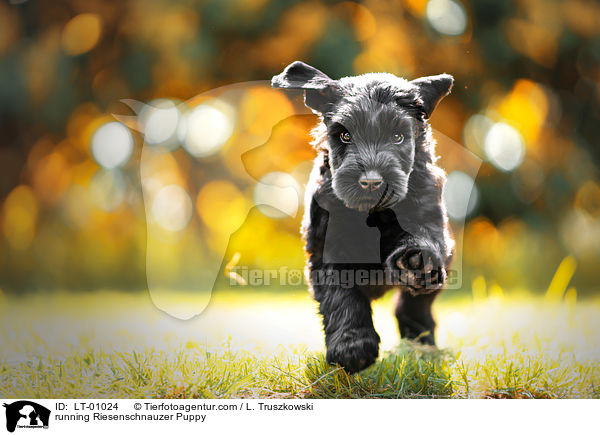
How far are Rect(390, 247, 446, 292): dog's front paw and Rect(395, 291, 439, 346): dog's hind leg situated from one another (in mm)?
868

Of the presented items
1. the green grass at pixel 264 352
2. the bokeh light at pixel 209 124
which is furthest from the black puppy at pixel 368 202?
the bokeh light at pixel 209 124

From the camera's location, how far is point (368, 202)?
2689mm

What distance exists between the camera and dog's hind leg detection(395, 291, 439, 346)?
3.48m

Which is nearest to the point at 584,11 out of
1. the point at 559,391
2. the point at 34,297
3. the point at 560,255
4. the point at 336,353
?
the point at 560,255

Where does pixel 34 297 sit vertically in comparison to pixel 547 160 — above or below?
below

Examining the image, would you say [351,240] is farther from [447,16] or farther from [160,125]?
[447,16]

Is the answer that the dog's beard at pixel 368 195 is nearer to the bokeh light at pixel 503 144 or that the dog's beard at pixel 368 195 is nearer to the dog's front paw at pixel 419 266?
the dog's front paw at pixel 419 266

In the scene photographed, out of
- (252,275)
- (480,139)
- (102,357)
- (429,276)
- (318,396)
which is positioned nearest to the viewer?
(429,276)

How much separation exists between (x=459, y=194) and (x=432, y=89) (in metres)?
0.86

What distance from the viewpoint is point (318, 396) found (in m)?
2.78

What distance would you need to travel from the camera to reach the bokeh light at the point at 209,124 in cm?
351

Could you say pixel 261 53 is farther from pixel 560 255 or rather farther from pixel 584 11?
pixel 560 255

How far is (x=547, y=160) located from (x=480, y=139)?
1.76 feet
